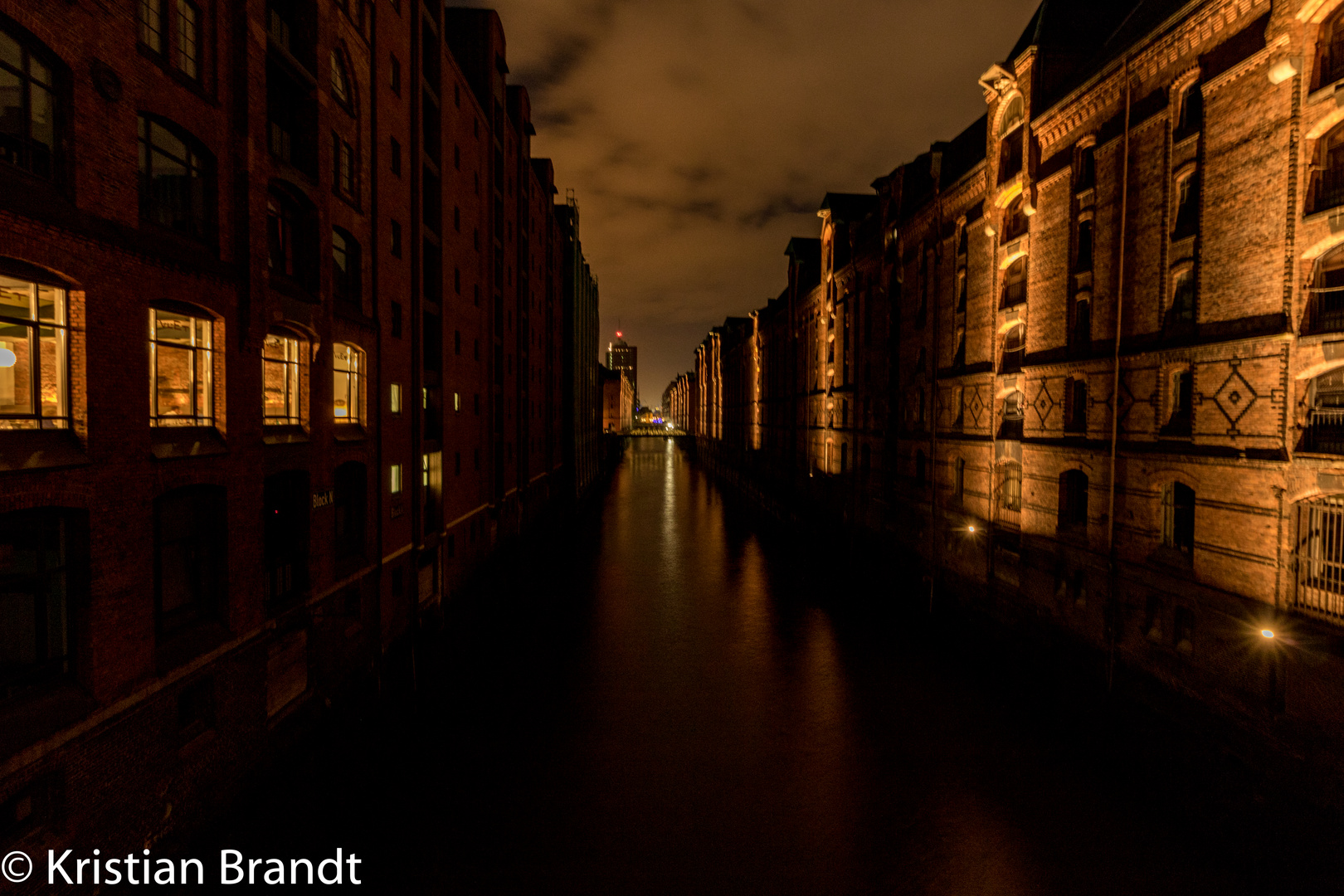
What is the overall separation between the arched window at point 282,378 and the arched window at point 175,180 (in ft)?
8.28

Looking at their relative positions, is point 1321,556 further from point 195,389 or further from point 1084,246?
point 195,389

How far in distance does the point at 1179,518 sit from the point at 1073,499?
11.3ft

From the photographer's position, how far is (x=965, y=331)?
76.1 feet

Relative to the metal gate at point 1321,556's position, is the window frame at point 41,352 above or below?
above

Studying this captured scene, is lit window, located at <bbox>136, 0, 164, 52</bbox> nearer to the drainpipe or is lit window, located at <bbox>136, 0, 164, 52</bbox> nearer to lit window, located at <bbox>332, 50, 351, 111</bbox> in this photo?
lit window, located at <bbox>332, 50, 351, 111</bbox>

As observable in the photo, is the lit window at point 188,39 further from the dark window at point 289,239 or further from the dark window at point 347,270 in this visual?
the dark window at point 347,270

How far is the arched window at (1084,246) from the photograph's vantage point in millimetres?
16750

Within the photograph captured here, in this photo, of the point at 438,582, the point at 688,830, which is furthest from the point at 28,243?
the point at 438,582

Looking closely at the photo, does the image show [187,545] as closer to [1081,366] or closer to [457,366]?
[457,366]

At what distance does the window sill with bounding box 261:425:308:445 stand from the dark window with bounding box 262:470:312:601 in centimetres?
68

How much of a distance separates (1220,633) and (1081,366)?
7.49 meters

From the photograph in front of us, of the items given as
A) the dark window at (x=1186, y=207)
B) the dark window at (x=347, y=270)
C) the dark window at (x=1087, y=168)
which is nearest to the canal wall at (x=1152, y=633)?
the dark window at (x=1186, y=207)

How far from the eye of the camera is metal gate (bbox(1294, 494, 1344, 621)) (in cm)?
1063

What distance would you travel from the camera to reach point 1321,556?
10914mm
